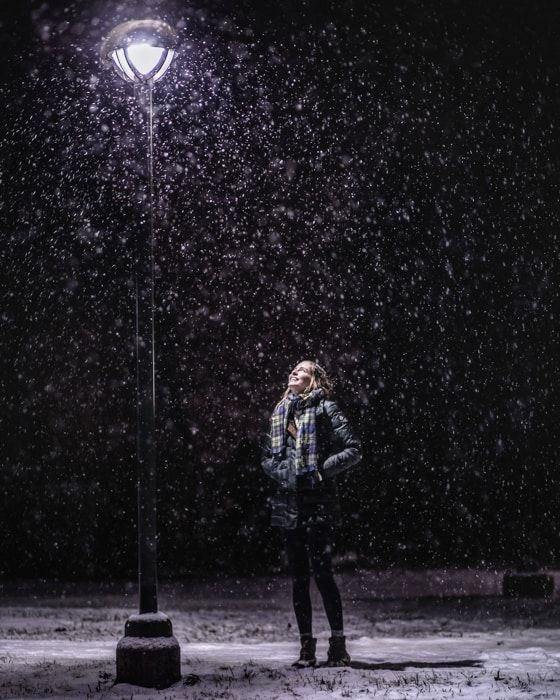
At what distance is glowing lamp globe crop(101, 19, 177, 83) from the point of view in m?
6.20

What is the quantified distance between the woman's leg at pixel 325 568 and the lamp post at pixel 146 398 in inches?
39.0

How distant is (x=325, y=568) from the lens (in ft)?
19.2

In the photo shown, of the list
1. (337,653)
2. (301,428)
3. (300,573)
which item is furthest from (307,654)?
(301,428)

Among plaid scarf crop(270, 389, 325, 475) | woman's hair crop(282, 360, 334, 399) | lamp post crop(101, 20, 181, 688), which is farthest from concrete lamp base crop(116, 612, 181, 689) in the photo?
woman's hair crop(282, 360, 334, 399)

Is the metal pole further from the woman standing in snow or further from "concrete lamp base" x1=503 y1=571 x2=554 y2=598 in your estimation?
"concrete lamp base" x1=503 y1=571 x2=554 y2=598

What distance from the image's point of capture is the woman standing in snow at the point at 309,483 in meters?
5.82

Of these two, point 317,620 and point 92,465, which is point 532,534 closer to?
point 92,465

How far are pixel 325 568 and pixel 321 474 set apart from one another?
0.61m

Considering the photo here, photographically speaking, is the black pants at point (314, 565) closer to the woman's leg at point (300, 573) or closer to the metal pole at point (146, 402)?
the woman's leg at point (300, 573)

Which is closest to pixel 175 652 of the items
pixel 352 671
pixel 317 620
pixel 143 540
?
pixel 143 540

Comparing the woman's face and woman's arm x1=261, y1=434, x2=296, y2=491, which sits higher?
the woman's face

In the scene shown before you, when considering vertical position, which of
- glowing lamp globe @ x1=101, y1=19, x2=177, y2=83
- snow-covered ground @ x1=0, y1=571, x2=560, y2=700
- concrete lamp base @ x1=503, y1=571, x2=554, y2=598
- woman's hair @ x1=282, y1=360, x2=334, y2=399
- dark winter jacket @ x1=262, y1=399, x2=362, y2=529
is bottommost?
snow-covered ground @ x1=0, y1=571, x2=560, y2=700

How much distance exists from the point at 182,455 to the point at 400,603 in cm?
663

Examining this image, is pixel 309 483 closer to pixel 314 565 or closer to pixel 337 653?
pixel 314 565
